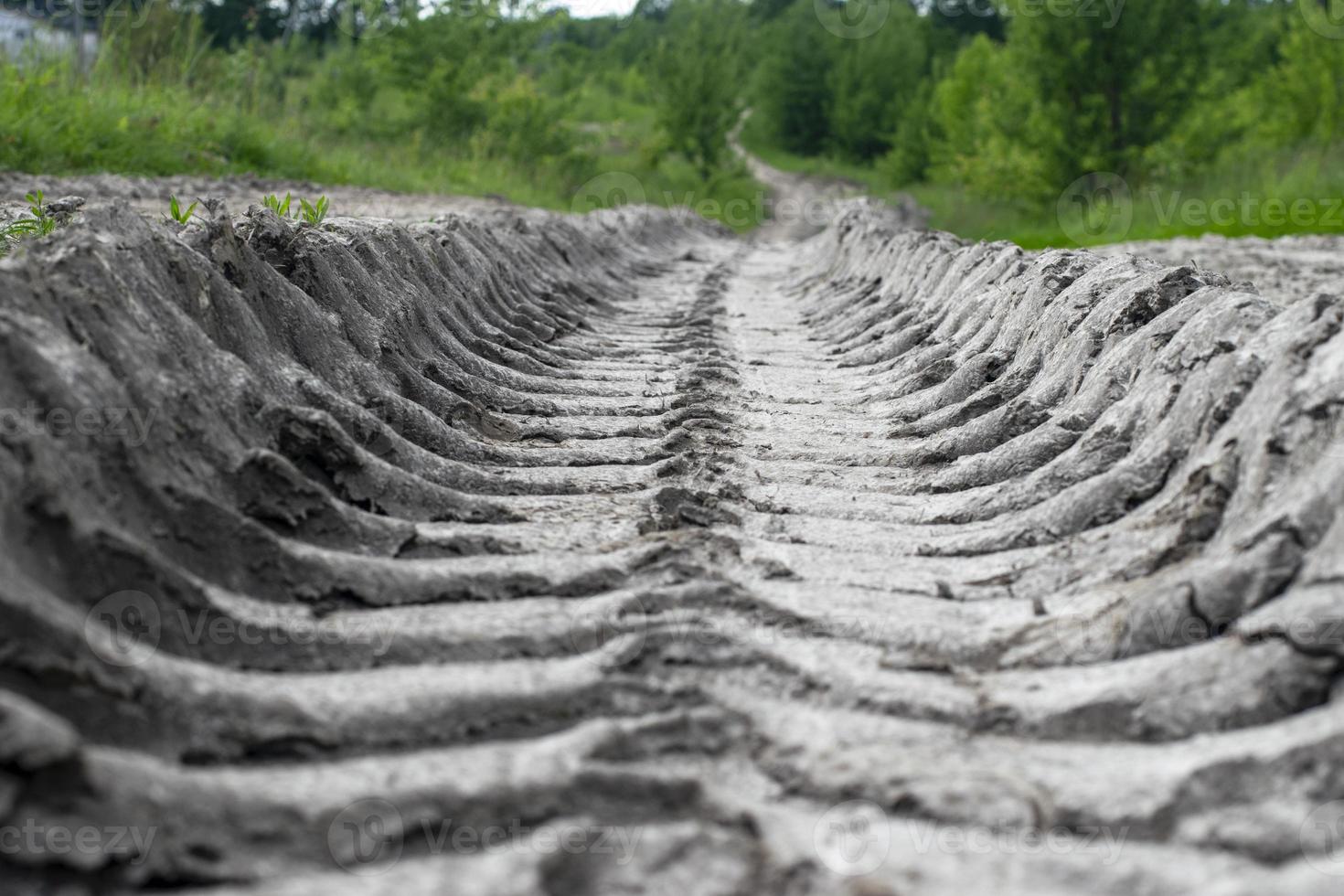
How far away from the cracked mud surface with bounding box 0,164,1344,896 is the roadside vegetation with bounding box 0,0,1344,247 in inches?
266

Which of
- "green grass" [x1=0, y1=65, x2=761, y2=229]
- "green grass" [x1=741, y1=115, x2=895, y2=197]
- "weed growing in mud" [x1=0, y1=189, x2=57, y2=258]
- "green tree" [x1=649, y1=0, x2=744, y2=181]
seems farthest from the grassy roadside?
"green grass" [x1=741, y1=115, x2=895, y2=197]

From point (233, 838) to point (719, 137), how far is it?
35877 mm

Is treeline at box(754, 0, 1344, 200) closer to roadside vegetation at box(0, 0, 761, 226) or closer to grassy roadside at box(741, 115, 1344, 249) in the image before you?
grassy roadside at box(741, 115, 1344, 249)

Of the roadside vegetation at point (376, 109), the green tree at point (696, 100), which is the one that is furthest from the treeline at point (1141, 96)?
the green tree at point (696, 100)

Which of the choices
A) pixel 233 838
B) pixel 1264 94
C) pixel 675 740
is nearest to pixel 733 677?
pixel 675 740

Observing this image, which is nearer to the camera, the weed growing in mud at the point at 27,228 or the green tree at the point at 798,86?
the weed growing in mud at the point at 27,228

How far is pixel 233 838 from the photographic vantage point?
158 centimetres

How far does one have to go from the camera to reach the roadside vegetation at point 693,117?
11328 mm

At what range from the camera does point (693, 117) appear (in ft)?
117

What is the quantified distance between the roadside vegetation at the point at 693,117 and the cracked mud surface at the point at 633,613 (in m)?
6.75

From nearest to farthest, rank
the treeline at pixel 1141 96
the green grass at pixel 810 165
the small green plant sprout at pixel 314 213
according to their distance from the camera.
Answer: the small green plant sprout at pixel 314 213 < the treeline at pixel 1141 96 < the green grass at pixel 810 165

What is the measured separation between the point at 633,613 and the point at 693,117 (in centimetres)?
3509

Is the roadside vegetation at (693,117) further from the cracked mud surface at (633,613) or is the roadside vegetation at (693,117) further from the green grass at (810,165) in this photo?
the cracked mud surface at (633,613)

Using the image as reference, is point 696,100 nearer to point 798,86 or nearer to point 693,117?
point 693,117
